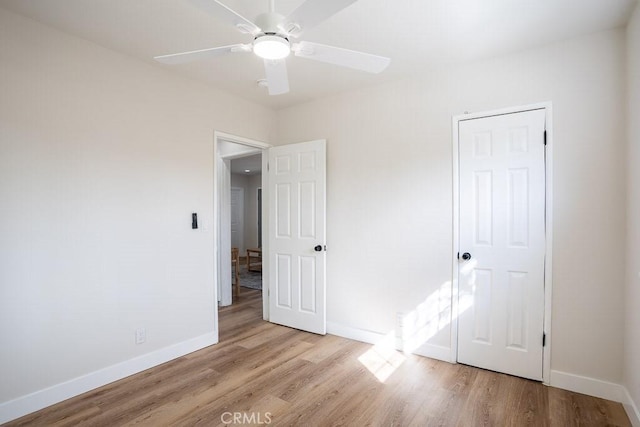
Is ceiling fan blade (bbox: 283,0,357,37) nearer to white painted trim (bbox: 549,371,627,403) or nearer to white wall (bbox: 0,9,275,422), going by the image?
white wall (bbox: 0,9,275,422)

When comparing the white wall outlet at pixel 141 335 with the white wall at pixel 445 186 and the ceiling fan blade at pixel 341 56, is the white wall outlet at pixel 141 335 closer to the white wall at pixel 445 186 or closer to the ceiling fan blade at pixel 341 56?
the white wall at pixel 445 186

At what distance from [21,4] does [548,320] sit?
4137mm

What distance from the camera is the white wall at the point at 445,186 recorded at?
226 centimetres

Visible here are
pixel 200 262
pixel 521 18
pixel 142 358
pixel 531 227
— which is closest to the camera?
pixel 521 18

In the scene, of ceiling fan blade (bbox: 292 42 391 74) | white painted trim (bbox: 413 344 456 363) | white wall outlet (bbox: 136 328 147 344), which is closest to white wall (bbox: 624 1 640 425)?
white painted trim (bbox: 413 344 456 363)

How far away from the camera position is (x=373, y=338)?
3254mm

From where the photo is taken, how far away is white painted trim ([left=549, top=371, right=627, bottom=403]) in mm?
2211

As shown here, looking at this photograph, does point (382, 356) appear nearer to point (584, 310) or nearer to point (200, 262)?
point (584, 310)

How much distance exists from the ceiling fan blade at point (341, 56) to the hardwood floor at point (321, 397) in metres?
2.13

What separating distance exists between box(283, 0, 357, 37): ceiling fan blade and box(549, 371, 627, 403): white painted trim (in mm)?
2861

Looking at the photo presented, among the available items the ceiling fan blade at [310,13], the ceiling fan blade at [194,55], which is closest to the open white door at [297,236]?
the ceiling fan blade at [194,55]

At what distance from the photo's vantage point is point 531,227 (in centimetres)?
249

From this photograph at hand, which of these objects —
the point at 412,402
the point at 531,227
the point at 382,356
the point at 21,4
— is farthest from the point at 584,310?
the point at 21,4

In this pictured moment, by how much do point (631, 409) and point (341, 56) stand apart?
276cm
